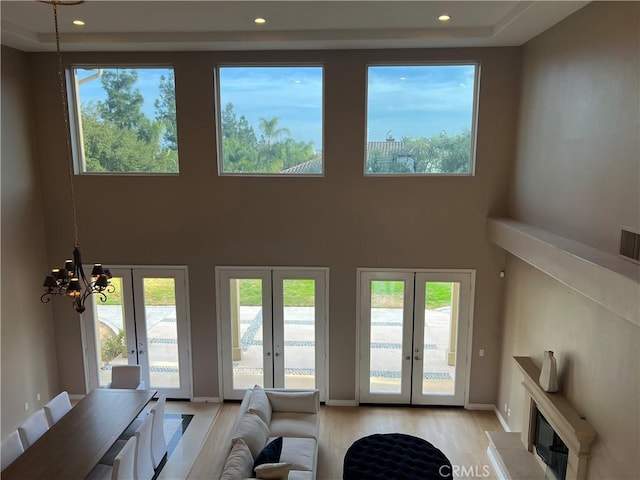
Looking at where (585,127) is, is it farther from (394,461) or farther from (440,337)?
(394,461)

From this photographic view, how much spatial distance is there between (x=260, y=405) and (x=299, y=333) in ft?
5.46

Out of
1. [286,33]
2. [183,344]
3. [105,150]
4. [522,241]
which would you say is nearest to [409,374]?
[522,241]

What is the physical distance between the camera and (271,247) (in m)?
6.92

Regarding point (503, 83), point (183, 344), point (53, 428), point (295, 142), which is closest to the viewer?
point (53, 428)

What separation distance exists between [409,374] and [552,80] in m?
4.77

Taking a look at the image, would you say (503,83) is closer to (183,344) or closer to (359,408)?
(359,408)

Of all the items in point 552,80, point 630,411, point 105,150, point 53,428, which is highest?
point 552,80

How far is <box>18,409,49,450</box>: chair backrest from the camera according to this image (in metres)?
4.81

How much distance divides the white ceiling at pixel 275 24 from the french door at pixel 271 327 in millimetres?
3446

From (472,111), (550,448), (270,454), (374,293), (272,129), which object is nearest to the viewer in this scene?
(270,454)

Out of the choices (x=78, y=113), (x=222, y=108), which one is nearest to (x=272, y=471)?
(x=222, y=108)

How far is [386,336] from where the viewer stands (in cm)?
707

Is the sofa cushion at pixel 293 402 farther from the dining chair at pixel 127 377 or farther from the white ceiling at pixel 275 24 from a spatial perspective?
the white ceiling at pixel 275 24

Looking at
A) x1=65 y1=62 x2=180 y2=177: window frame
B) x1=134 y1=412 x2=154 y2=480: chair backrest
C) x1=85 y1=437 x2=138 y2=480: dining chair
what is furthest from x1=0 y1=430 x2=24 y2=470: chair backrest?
x1=65 y1=62 x2=180 y2=177: window frame
